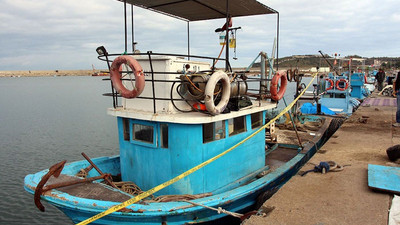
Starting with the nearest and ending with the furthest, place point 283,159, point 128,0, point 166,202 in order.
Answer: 1. point 166,202
2. point 128,0
3. point 283,159

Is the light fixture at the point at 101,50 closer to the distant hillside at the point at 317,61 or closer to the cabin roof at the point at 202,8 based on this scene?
the cabin roof at the point at 202,8

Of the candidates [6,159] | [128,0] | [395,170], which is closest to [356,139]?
[395,170]

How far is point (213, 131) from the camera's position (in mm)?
5742

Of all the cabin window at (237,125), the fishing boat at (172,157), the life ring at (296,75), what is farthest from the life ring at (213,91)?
the life ring at (296,75)

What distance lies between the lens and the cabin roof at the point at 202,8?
7.36m

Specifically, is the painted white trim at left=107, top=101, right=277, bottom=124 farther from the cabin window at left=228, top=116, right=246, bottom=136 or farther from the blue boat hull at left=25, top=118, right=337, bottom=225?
the blue boat hull at left=25, top=118, right=337, bottom=225

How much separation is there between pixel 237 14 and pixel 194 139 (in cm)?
474

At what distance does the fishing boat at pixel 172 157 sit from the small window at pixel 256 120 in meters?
0.03

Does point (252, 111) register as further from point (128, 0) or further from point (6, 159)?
point (6, 159)

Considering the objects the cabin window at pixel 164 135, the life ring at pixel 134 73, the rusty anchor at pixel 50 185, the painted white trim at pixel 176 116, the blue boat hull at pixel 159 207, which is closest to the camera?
the blue boat hull at pixel 159 207

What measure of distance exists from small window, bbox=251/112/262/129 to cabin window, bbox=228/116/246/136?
0.37 metres

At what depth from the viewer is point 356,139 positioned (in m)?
8.48

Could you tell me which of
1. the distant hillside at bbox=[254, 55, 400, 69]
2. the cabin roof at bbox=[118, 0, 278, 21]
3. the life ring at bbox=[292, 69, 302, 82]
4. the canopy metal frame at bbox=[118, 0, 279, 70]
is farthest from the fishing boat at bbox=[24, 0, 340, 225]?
the distant hillside at bbox=[254, 55, 400, 69]

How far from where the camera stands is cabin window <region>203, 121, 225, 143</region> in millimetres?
5633
